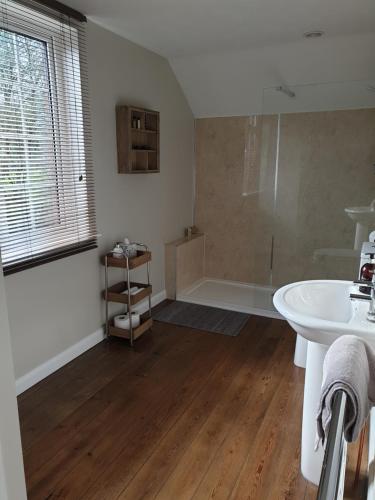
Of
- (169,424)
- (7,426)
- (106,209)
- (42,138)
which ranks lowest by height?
(169,424)

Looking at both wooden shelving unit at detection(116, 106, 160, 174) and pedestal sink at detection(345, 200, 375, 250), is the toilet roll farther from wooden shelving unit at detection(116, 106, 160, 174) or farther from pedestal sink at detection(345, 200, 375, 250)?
pedestal sink at detection(345, 200, 375, 250)

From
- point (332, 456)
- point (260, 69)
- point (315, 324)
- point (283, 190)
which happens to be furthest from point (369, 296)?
point (260, 69)

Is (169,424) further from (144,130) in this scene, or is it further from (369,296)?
(144,130)

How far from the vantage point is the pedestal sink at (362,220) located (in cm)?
341

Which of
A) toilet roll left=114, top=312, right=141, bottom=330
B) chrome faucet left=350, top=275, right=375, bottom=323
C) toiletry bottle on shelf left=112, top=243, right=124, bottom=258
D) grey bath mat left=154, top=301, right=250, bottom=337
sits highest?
chrome faucet left=350, top=275, right=375, bottom=323

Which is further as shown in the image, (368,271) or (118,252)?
(118,252)

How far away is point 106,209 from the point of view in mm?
2955

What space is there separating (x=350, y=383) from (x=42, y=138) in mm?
2181

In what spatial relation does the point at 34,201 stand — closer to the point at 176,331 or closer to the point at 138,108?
the point at 138,108

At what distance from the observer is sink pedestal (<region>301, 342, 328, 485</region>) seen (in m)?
1.63

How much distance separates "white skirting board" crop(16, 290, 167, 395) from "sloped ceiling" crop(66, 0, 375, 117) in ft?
7.31

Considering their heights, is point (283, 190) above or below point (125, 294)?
above

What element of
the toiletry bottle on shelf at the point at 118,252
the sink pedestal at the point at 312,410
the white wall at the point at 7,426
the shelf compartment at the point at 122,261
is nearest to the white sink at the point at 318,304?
the sink pedestal at the point at 312,410

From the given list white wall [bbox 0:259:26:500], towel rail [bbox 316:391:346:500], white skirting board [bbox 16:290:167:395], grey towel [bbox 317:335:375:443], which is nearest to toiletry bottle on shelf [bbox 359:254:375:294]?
grey towel [bbox 317:335:375:443]
